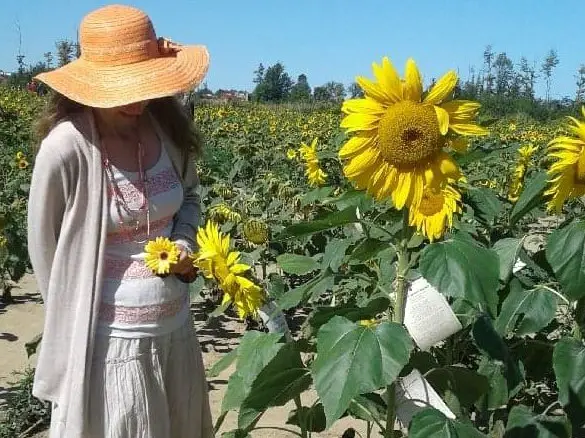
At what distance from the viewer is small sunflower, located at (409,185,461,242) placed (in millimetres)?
1251

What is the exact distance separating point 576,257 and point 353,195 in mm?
369

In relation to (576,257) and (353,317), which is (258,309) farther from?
(576,257)

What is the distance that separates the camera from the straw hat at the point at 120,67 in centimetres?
156

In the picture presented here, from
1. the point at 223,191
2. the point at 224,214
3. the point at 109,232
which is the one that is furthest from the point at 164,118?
the point at 223,191

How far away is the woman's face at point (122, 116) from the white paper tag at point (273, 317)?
465 mm

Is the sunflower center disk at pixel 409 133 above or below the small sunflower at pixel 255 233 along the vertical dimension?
above

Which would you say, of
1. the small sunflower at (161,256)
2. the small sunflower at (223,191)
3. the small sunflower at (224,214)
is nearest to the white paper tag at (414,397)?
the small sunflower at (161,256)

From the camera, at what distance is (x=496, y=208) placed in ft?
Result: 6.84

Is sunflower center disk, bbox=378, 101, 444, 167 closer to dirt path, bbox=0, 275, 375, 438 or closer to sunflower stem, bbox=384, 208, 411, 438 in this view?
sunflower stem, bbox=384, 208, 411, 438

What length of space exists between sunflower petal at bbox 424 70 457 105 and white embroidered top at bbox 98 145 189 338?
0.69 meters

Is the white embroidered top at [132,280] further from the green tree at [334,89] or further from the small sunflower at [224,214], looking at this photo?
the green tree at [334,89]

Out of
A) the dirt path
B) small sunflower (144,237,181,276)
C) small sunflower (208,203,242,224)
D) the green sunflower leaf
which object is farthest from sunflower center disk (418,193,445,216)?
small sunflower (208,203,242,224)

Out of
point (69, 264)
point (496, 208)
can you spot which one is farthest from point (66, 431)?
point (496, 208)

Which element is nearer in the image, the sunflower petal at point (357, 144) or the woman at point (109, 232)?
the sunflower petal at point (357, 144)
